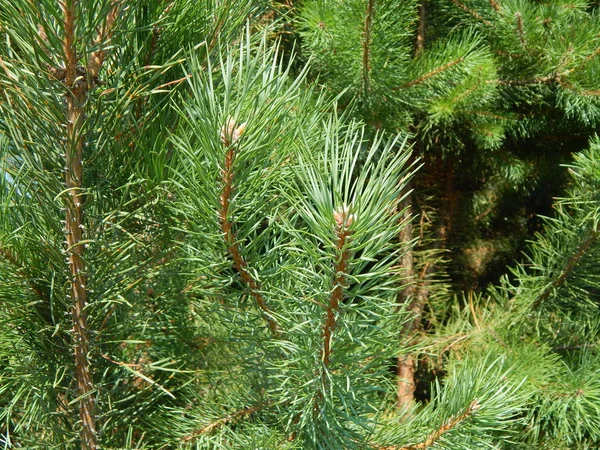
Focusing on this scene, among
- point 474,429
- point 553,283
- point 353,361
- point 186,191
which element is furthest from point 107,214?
point 553,283

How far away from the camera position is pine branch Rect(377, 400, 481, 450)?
20.6 inches

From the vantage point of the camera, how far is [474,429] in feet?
1.71

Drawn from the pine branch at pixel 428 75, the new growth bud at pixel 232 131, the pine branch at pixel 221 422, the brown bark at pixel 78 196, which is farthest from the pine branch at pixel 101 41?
the pine branch at pixel 428 75

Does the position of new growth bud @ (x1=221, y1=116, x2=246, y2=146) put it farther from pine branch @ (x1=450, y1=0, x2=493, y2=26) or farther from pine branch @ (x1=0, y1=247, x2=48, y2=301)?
pine branch @ (x1=450, y1=0, x2=493, y2=26)

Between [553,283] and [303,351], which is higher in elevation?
[303,351]

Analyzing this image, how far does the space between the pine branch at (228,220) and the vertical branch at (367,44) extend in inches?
16.6

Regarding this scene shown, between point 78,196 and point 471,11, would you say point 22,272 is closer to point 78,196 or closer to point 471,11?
point 78,196

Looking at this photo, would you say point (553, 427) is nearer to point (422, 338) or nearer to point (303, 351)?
point (422, 338)

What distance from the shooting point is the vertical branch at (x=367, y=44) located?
785 millimetres

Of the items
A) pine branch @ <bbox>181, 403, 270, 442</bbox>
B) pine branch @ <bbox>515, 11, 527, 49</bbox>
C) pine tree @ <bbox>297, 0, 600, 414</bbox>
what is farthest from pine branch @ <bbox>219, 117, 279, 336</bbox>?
pine branch @ <bbox>515, 11, 527, 49</bbox>

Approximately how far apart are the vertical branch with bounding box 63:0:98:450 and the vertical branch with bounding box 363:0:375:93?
0.43 m

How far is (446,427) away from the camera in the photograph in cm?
53

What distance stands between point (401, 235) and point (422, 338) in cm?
16

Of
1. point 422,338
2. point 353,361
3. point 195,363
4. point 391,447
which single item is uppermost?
point 353,361
